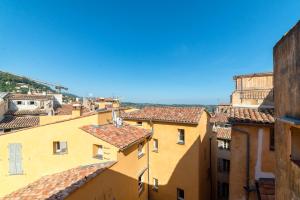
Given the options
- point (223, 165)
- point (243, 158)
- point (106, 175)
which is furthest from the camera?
point (223, 165)

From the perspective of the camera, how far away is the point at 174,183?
51.9 feet

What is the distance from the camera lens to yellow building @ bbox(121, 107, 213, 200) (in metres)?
15.0

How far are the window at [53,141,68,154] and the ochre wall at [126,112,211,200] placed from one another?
25.0 ft

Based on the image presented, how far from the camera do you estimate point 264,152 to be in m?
9.15

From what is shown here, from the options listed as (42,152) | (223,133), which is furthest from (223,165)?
(42,152)

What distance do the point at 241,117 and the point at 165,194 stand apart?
422 inches

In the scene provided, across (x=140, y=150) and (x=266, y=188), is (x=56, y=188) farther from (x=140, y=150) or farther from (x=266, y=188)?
(x=266, y=188)

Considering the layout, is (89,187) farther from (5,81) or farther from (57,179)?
(5,81)

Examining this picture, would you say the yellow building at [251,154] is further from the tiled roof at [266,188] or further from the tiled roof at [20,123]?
the tiled roof at [20,123]

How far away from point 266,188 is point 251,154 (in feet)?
5.69

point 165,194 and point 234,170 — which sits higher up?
point 234,170

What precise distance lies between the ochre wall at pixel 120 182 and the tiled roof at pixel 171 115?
2.75 meters

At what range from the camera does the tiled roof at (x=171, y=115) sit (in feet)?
50.8

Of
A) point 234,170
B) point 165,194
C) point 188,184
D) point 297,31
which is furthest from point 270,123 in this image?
point 165,194
